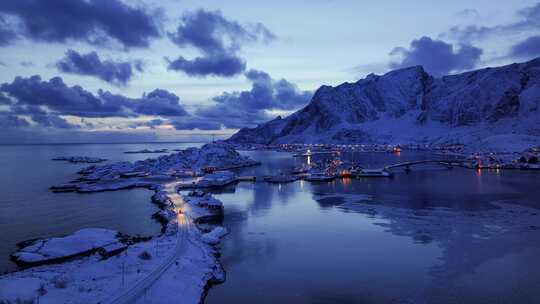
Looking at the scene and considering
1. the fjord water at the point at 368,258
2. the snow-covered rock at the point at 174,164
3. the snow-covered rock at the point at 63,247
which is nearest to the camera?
the fjord water at the point at 368,258

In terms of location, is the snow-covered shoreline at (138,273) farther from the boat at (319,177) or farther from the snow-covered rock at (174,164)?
the snow-covered rock at (174,164)

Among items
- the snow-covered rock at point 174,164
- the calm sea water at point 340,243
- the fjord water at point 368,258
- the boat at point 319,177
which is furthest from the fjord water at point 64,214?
the boat at point 319,177

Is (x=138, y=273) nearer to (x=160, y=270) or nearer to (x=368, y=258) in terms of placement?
(x=160, y=270)

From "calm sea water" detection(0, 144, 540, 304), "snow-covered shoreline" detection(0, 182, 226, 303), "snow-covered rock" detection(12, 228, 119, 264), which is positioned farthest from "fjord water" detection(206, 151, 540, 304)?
"snow-covered rock" detection(12, 228, 119, 264)

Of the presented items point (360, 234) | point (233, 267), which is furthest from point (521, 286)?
point (233, 267)

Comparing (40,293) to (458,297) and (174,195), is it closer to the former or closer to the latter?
(458,297)
